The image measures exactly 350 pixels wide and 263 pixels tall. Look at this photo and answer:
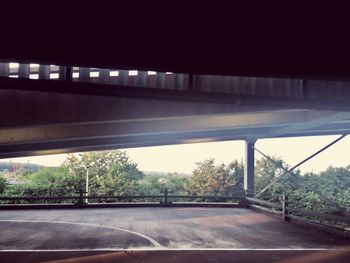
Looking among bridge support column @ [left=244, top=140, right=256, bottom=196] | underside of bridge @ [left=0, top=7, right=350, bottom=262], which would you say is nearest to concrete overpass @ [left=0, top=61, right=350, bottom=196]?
underside of bridge @ [left=0, top=7, right=350, bottom=262]

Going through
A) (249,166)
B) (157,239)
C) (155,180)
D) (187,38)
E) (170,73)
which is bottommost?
(155,180)

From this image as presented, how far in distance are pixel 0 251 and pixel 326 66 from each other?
34.5ft

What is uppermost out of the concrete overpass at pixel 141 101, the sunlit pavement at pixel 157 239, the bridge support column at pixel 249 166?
the concrete overpass at pixel 141 101

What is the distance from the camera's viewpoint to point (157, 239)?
44.1 ft

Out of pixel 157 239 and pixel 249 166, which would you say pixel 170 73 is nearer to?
pixel 157 239

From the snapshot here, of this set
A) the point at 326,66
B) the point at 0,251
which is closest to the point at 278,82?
the point at 326,66

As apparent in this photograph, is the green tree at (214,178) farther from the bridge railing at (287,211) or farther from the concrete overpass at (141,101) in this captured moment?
the concrete overpass at (141,101)

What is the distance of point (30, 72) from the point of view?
1244cm

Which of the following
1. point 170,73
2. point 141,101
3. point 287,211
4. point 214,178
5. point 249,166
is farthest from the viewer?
point 214,178

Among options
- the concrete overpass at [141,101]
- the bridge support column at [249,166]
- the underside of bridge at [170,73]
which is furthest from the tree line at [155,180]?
the concrete overpass at [141,101]

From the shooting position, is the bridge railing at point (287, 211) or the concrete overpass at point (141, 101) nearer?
the concrete overpass at point (141, 101)

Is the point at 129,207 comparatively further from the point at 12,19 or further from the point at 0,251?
the point at 12,19

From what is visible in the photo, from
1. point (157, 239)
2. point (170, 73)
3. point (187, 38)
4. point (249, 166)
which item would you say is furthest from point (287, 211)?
point (187, 38)

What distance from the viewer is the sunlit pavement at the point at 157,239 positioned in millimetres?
11000
